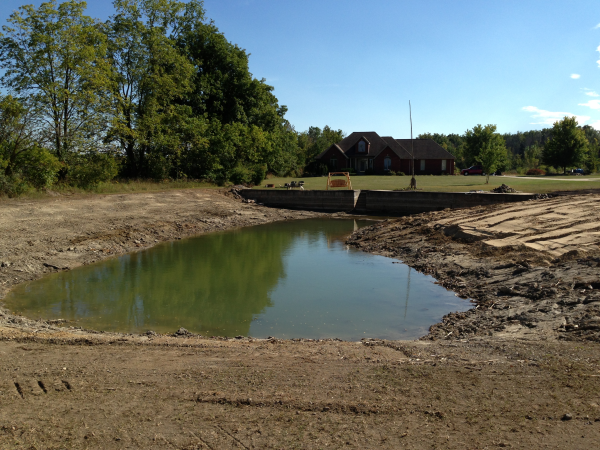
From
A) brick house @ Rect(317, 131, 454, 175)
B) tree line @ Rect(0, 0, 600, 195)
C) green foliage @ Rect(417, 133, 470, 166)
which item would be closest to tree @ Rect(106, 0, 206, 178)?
tree line @ Rect(0, 0, 600, 195)

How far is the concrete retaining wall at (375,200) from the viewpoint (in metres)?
25.9

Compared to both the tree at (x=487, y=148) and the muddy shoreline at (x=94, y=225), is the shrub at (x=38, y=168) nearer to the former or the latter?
the muddy shoreline at (x=94, y=225)

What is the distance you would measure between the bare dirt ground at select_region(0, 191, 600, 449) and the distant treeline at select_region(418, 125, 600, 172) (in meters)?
47.6

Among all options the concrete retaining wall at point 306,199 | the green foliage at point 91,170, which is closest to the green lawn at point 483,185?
the concrete retaining wall at point 306,199

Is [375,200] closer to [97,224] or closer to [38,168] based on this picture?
[97,224]

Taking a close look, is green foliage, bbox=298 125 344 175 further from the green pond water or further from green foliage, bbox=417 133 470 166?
the green pond water

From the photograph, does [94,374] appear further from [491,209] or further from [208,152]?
[208,152]

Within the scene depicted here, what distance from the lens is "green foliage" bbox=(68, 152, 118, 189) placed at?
25531 millimetres

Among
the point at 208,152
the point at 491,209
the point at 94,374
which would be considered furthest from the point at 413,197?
the point at 94,374

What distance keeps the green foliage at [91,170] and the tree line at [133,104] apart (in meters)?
0.05

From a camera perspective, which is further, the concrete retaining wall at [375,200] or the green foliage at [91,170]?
the concrete retaining wall at [375,200]

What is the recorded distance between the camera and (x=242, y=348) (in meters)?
6.74

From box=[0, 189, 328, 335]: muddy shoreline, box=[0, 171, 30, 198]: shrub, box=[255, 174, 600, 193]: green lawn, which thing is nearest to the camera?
box=[0, 189, 328, 335]: muddy shoreline

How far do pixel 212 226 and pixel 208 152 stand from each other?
38.0 feet
